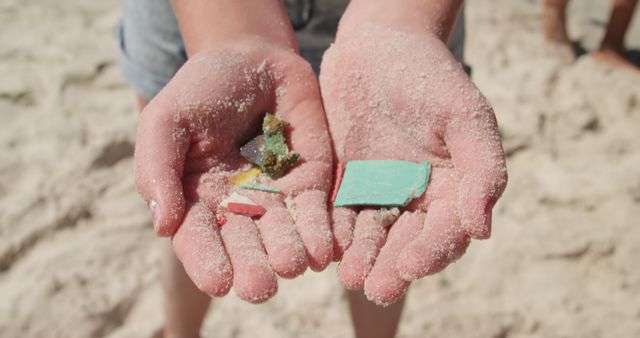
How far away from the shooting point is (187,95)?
119 centimetres

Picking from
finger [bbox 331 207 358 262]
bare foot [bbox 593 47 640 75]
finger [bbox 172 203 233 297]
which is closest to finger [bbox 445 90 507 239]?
finger [bbox 331 207 358 262]

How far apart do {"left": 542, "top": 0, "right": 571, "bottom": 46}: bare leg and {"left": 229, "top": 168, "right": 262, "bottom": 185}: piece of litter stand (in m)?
2.55

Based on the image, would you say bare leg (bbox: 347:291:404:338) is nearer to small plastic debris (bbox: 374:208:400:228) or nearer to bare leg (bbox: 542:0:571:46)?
small plastic debris (bbox: 374:208:400:228)

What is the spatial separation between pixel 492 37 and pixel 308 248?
8.49 ft

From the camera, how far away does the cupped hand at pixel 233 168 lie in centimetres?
107

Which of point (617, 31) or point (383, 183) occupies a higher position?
point (383, 183)

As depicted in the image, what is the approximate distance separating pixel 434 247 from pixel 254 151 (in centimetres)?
43

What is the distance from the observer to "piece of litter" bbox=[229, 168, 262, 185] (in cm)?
125

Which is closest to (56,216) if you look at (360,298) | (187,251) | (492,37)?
(360,298)

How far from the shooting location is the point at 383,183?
127 cm

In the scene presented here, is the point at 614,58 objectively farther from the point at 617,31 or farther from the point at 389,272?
the point at 389,272

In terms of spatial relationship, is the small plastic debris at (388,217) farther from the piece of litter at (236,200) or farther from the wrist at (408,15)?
the wrist at (408,15)

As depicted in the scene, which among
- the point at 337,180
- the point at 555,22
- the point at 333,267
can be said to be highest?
the point at 337,180

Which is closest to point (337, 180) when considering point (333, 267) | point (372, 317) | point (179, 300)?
point (372, 317)
